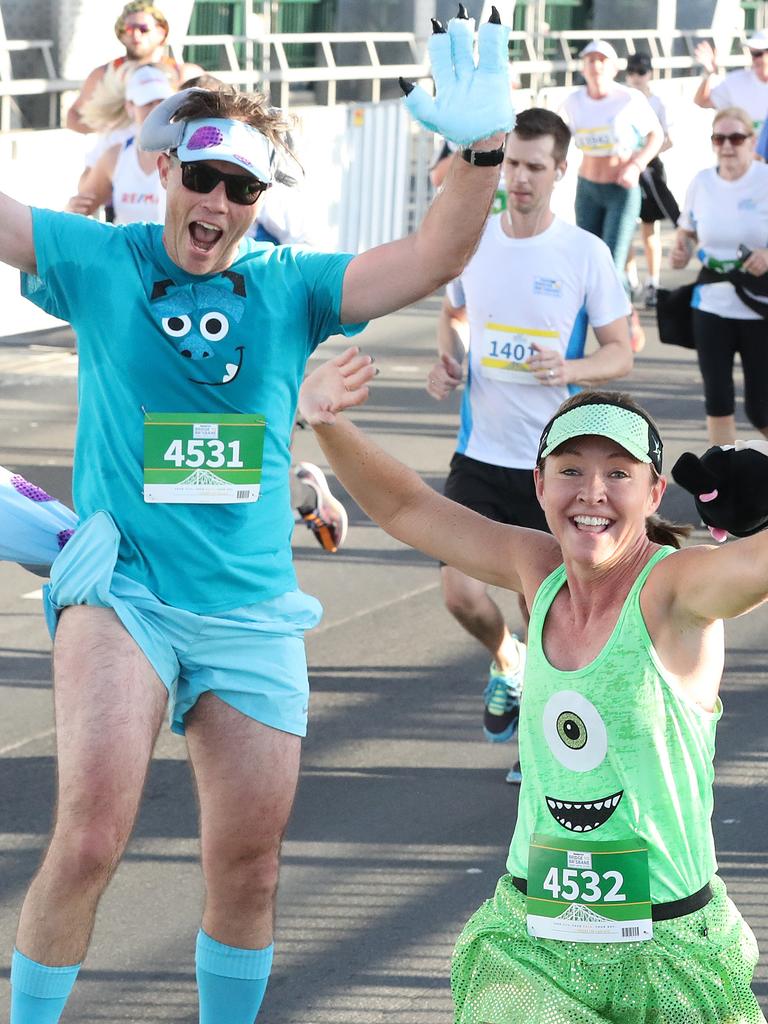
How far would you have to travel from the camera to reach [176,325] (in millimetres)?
4133

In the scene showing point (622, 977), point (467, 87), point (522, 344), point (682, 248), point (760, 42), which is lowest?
point (682, 248)

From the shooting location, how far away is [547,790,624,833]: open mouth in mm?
3328

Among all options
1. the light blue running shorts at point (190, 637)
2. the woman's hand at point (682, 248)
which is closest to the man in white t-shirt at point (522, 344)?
the light blue running shorts at point (190, 637)

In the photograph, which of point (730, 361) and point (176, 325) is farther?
point (730, 361)

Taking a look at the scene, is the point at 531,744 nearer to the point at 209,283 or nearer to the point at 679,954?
the point at 679,954

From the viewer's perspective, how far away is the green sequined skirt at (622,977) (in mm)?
3250

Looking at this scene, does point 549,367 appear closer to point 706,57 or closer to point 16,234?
point 16,234

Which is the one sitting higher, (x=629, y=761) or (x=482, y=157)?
(x=482, y=157)

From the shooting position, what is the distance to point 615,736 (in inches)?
131

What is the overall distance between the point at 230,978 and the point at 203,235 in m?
1.68

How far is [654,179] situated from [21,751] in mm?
10797

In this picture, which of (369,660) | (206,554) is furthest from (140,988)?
(369,660)

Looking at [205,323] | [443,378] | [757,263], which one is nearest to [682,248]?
[757,263]

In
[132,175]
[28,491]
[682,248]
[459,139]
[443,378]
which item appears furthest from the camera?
[682,248]
